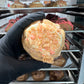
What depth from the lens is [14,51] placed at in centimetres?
61

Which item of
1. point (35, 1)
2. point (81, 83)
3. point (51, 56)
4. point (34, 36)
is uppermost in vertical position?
point (35, 1)

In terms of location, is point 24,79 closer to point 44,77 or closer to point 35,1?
point 44,77

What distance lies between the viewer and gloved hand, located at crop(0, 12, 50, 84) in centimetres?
52

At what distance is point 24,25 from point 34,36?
0.36 feet

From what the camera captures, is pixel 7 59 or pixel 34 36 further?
pixel 7 59

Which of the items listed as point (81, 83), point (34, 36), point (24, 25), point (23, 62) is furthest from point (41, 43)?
point (81, 83)

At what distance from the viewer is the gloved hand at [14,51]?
52 centimetres

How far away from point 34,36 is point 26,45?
0.06 m

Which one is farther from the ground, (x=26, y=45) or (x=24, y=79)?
(x=26, y=45)

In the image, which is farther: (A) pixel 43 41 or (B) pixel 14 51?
(B) pixel 14 51

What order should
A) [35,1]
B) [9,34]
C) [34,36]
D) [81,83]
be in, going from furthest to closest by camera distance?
1. [81,83]
2. [35,1]
3. [9,34]
4. [34,36]

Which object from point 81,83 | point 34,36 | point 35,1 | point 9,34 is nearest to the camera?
point 34,36

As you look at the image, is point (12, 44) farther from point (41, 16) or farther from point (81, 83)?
point (81, 83)

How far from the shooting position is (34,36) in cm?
45
